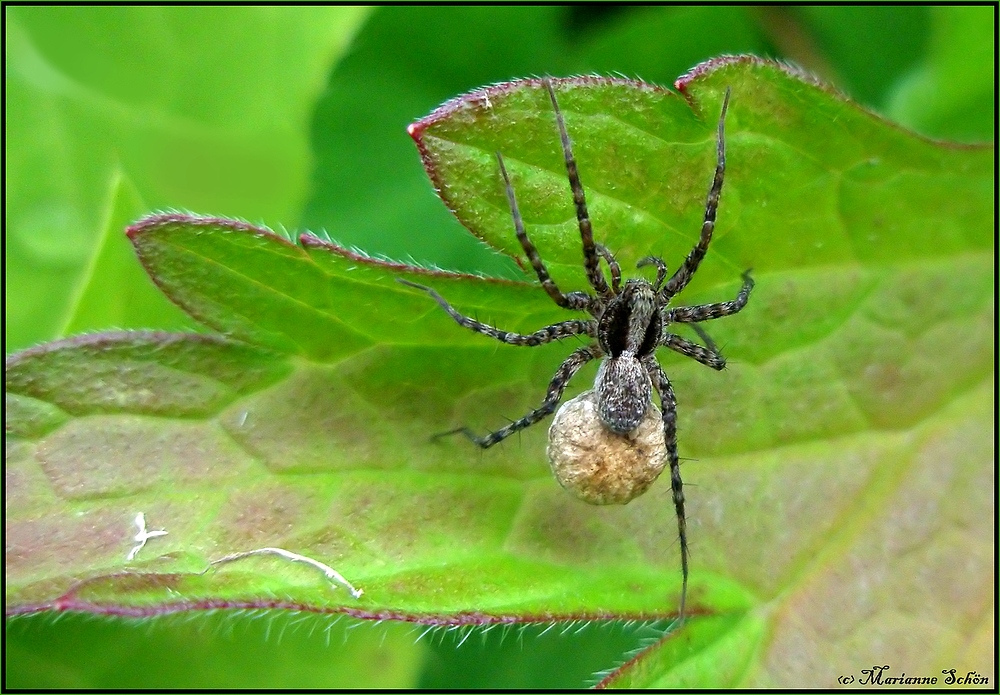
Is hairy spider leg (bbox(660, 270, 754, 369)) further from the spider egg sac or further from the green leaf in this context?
the green leaf

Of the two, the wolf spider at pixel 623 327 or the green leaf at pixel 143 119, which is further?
the green leaf at pixel 143 119

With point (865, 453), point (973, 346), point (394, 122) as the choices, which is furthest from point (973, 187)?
point (394, 122)

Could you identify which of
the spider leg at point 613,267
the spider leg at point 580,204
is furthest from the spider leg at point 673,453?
the spider leg at point 580,204

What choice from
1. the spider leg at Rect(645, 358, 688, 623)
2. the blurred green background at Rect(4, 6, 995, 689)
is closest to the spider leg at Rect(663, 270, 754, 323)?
the spider leg at Rect(645, 358, 688, 623)

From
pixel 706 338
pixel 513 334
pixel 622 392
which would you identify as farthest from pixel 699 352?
pixel 513 334

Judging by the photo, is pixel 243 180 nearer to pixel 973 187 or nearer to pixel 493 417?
pixel 493 417

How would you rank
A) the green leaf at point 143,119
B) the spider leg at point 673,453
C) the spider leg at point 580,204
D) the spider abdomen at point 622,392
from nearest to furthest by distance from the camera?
the spider leg at point 580,204
the spider leg at point 673,453
the spider abdomen at point 622,392
the green leaf at point 143,119

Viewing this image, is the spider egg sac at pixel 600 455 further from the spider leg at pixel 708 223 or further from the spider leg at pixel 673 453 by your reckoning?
the spider leg at pixel 708 223

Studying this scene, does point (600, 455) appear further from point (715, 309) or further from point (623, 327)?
point (623, 327)
